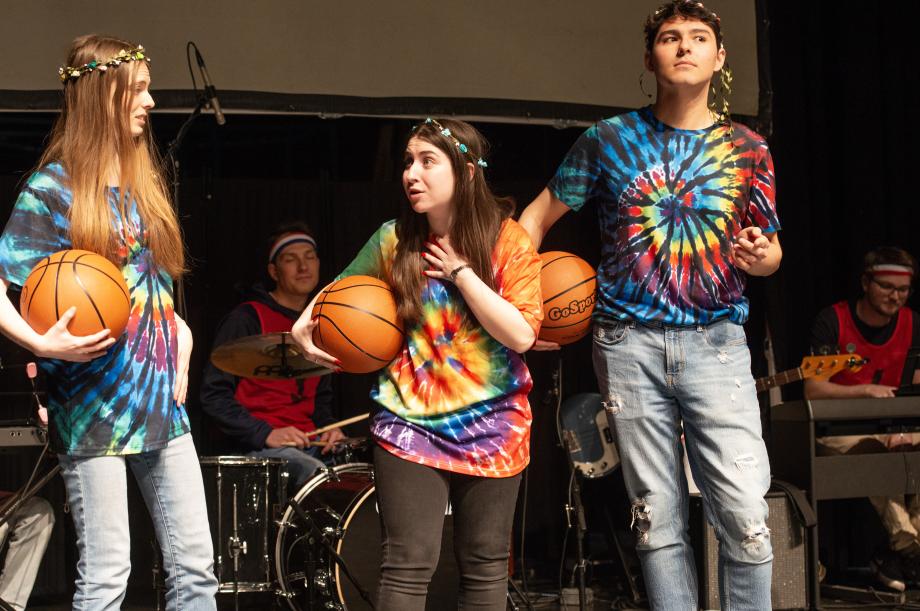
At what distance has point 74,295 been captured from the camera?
2.45 meters

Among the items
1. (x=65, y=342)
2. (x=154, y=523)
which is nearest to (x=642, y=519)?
(x=154, y=523)

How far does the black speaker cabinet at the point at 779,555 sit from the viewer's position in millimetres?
4684

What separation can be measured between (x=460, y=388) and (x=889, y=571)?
3.74 metres

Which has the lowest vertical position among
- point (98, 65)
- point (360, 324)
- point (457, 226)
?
point (360, 324)

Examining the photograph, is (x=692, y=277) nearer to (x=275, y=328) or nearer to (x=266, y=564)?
(x=266, y=564)

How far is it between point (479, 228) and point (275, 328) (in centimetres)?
287

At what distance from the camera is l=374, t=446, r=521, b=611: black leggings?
2.61m

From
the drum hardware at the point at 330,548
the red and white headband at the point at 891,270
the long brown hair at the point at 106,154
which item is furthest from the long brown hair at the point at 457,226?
the red and white headband at the point at 891,270

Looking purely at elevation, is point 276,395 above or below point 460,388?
below

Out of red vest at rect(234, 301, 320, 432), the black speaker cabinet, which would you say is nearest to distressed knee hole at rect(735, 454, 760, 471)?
the black speaker cabinet

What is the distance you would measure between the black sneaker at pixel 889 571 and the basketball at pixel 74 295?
4.36 meters

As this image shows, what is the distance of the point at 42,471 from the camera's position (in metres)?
5.29

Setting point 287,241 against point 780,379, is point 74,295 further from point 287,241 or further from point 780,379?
point 780,379

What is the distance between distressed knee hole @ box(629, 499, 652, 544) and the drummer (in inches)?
95.4
